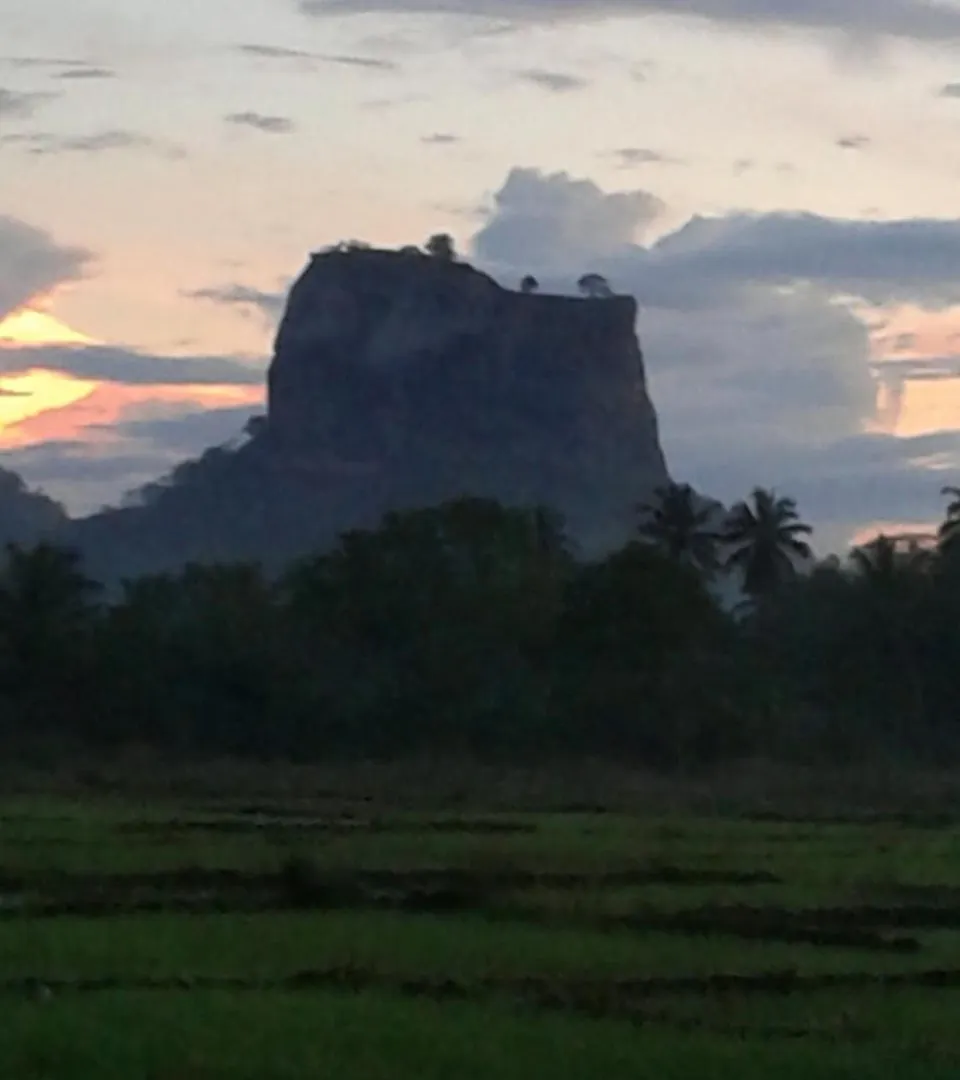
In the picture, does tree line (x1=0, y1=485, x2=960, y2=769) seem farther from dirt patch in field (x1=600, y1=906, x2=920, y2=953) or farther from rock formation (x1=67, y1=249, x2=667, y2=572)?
rock formation (x1=67, y1=249, x2=667, y2=572)

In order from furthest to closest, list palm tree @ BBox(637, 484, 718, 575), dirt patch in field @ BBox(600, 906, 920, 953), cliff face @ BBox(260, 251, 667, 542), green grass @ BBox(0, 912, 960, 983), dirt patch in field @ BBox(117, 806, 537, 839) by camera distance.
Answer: cliff face @ BBox(260, 251, 667, 542), palm tree @ BBox(637, 484, 718, 575), dirt patch in field @ BBox(117, 806, 537, 839), dirt patch in field @ BBox(600, 906, 920, 953), green grass @ BBox(0, 912, 960, 983)

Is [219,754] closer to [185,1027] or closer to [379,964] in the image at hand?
[379,964]

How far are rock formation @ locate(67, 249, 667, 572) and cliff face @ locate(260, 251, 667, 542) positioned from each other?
108 millimetres

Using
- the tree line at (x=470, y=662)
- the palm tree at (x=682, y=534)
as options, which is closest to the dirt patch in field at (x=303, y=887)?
the tree line at (x=470, y=662)

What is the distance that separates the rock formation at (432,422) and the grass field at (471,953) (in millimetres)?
130826

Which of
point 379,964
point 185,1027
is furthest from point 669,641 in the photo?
point 185,1027

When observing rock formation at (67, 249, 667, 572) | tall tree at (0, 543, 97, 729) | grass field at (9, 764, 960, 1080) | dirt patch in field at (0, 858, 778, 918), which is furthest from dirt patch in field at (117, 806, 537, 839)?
rock formation at (67, 249, 667, 572)

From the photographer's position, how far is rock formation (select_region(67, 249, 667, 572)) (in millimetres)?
167125

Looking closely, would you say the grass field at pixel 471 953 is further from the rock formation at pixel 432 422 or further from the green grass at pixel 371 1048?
the rock formation at pixel 432 422

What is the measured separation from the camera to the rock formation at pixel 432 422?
167125mm

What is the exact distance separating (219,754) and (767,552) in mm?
27721

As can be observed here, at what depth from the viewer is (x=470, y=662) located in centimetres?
5944

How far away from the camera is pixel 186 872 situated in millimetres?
27328

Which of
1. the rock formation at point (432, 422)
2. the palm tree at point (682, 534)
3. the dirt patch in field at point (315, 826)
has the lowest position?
the dirt patch in field at point (315, 826)
